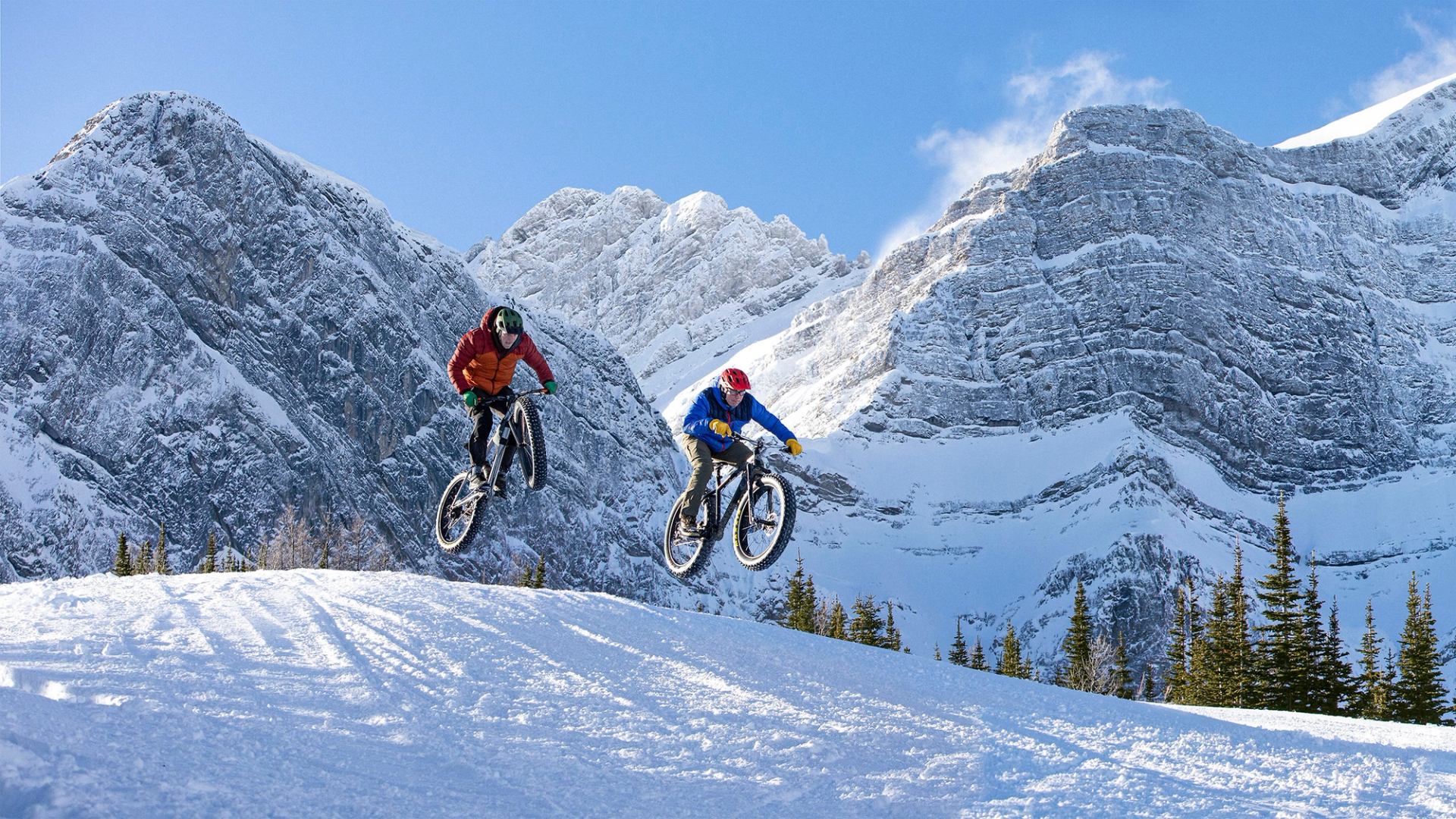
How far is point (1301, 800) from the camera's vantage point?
12.3 m

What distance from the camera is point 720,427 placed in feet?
71.1

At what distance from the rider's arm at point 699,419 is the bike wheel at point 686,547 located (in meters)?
1.38

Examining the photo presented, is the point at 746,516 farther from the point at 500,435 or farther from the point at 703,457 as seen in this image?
the point at 500,435

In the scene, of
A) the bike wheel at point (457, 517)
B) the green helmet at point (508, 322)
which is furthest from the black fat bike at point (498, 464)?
the green helmet at point (508, 322)

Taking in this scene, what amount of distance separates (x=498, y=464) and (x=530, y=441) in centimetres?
187

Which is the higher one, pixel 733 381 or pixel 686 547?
pixel 733 381

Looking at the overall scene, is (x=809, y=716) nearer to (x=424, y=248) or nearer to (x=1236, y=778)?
(x=1236, y=778)

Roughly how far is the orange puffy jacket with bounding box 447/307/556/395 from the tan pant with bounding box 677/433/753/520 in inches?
110

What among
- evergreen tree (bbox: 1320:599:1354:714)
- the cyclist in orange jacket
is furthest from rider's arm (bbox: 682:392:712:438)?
evergreen tree (bbox: 1320:599:1354:714)

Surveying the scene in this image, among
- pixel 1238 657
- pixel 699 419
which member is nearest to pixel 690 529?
pixel 699 419

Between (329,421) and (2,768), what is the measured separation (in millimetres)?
164771

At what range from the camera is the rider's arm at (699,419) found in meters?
21.9

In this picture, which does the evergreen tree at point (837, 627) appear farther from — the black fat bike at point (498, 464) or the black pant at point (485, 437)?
the black pant at point (485, 437)

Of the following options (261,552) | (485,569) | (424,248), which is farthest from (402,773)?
(424,248)
